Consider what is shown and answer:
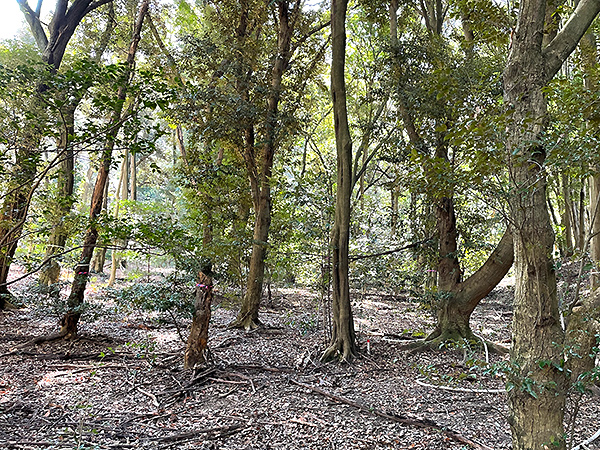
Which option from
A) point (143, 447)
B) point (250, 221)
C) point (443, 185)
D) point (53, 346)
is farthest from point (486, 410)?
point (250, 221)

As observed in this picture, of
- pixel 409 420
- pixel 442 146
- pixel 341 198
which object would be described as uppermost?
pixel 442 146

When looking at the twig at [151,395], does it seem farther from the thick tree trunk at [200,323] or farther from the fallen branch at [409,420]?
the fallen branch at [409,420]

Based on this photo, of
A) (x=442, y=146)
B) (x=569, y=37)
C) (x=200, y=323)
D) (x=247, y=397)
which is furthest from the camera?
(x=442, y=146)

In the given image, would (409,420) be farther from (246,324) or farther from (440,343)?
(246,324)

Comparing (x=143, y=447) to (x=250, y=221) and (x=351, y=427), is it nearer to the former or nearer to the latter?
(x=351, y=427)

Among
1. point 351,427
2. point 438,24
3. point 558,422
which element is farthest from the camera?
point 438,24

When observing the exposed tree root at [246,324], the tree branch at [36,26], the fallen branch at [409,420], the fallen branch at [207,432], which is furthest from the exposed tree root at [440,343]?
the tree branch at [36,26]

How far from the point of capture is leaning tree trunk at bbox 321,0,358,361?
5000mm

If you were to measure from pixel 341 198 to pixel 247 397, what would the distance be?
2.63m

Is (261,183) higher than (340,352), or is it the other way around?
(261,183)

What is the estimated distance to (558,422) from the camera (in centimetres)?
215

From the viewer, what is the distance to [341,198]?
5055mm

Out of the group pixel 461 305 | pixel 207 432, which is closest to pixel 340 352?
pixel 461 305

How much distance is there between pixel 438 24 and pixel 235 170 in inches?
172
